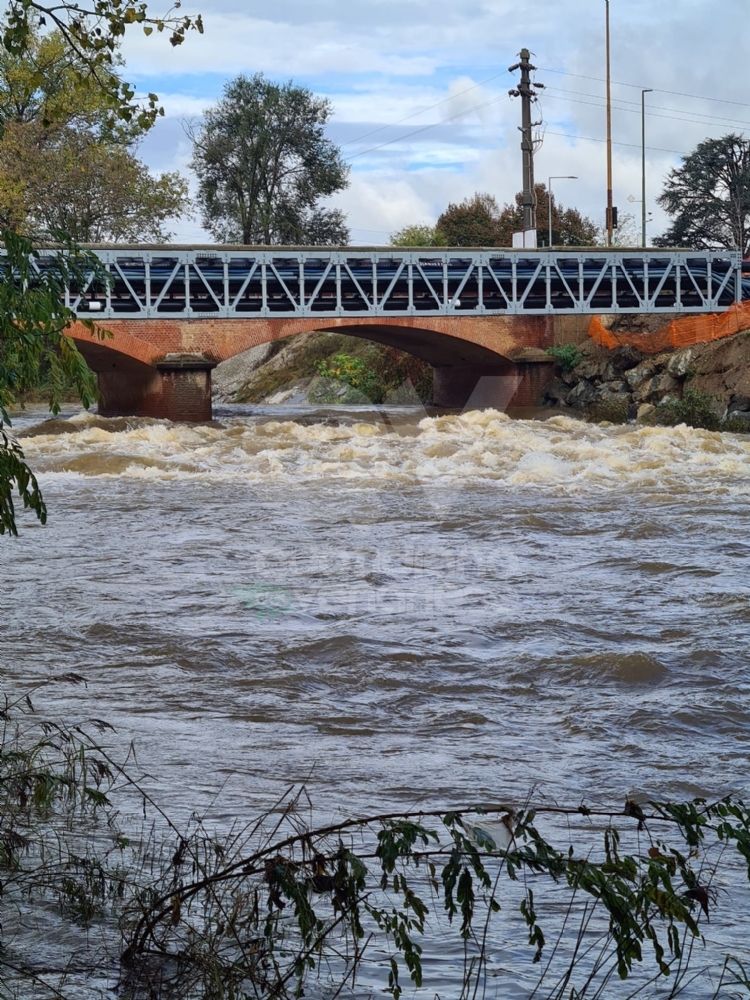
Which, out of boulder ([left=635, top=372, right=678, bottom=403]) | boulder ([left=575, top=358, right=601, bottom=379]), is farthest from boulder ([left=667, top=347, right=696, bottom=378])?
boulder ([left=575, top=358, right=601, bottom=379])

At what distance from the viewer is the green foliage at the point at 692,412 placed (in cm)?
2917

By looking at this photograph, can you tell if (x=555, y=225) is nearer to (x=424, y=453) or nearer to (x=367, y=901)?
(x=424, y=453)

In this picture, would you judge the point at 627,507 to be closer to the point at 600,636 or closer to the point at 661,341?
the point at 600,636

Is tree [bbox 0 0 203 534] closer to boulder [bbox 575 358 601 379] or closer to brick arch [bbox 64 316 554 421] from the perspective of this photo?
brick arch [bbox 64 316 554 421]

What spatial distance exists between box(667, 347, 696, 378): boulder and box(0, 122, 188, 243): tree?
1834 cm

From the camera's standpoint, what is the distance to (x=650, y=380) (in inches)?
1325

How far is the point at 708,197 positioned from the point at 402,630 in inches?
2271

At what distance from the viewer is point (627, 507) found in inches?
696

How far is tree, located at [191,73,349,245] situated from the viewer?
5381 centimetres

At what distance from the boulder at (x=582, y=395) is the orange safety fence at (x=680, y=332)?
5.48 ft

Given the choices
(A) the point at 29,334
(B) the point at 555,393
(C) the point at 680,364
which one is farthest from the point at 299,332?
(A) the point at 29,334

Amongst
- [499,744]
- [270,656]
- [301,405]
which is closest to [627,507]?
[270,656]

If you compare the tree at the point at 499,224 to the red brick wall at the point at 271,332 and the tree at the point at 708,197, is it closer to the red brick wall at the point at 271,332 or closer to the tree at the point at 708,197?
the tree at the point at 708,197

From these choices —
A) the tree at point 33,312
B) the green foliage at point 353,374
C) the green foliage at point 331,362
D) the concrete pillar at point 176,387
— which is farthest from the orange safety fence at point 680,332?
the tree at point 33,312
